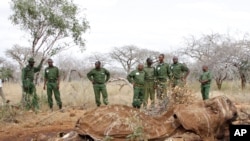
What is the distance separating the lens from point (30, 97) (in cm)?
1227

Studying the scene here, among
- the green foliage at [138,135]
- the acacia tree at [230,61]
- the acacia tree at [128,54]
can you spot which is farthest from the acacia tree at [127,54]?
the green foliage at [138,135]

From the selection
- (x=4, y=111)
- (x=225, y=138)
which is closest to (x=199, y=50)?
(x=4, y=111)

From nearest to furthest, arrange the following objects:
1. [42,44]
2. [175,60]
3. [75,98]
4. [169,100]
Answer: [169,100]
[175,60]
[75,98]
[42,44]

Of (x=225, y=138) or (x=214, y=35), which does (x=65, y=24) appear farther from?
(x=214, y=35)

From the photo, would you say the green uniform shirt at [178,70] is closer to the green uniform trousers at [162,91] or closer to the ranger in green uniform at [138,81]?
the ranger in green uniform at [138,81]

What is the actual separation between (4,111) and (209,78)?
19.3 ft

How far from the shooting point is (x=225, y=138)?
17.2 ft

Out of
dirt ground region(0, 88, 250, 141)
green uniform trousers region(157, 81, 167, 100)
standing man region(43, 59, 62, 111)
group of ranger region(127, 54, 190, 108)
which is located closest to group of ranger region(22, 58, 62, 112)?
standing man region(43, 59, 62, 111)

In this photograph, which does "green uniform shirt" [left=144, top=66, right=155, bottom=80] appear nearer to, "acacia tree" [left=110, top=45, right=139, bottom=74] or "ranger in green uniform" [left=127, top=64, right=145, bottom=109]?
"ranger in green uniform" [left=127, top=64, right=145, bottom=109]

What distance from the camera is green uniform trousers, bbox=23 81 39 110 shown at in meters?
12.2

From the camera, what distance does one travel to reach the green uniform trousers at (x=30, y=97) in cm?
1217

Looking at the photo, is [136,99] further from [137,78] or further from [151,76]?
[151,76]

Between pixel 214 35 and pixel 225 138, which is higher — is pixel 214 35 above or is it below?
above

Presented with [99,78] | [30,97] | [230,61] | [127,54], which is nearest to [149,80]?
[99,78]
